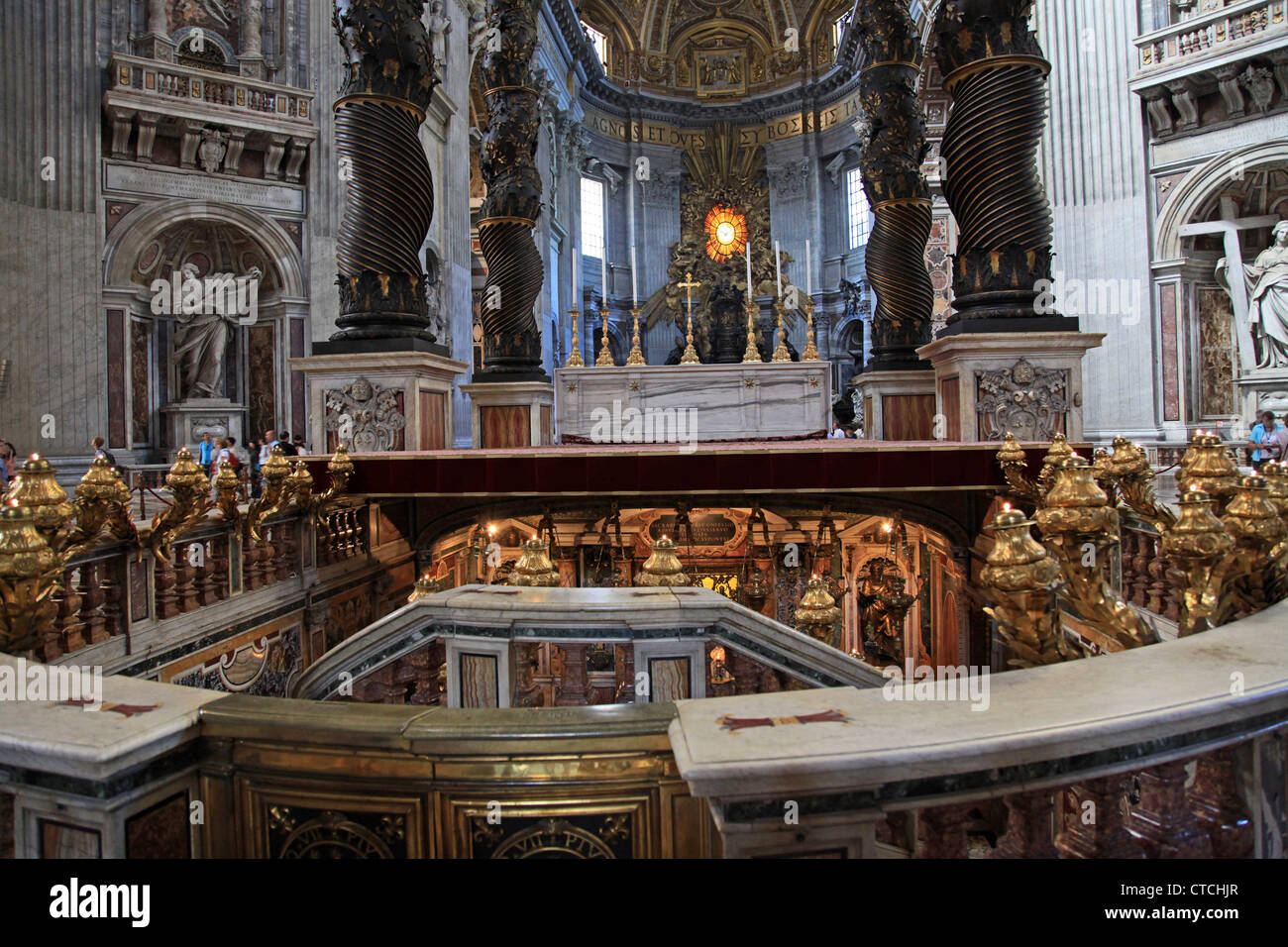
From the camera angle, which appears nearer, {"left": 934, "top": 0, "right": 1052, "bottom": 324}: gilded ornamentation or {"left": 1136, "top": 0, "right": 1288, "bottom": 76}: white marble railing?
{"left": 934, "top": 0, "right": 1052, "bottom": 324}: gilded ornamentation

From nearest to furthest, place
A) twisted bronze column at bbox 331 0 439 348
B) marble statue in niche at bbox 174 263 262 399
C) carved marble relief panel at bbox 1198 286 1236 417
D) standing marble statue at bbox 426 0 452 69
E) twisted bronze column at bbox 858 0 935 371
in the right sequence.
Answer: twisted bronze column at bbox 331 0 439 348, twisted bronze column at bbox 858 0 935 371, carved marble relief panel at bbox 1198 286 1236 417, marble statue in niche at bbox 174 263 262 399, standing marble statue at bbox 426 0 452 69

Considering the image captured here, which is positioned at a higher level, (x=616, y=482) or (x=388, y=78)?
(x=388, y=78)

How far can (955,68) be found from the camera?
6621 millimetres

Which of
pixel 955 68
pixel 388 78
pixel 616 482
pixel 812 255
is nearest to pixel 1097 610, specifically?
pixel 616 482

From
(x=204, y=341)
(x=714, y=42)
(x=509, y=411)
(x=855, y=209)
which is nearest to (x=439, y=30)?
(x=204, y=341)

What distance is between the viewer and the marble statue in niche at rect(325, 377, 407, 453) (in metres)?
6.82

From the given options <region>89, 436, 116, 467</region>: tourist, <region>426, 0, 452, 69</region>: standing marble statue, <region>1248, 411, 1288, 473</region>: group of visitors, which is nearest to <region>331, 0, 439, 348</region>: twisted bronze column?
<region>89, 436, 116, 467</region>: tourist

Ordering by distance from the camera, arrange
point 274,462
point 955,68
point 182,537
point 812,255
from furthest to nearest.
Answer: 1. point 812,255
2. point 955,68
3. point 274,462
4. point 182,537

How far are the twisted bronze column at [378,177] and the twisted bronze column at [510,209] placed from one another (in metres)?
2.74

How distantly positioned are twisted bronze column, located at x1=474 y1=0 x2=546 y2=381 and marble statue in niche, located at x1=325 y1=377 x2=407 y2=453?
3033mm

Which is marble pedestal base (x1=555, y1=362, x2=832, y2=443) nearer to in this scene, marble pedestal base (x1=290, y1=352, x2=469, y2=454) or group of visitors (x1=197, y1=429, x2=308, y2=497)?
marble pedestal base (x1=290, y1=352, x2=469, y2=454)

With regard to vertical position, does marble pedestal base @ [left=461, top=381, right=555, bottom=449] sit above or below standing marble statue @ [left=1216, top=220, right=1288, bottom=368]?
below

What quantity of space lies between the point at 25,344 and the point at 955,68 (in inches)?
479
